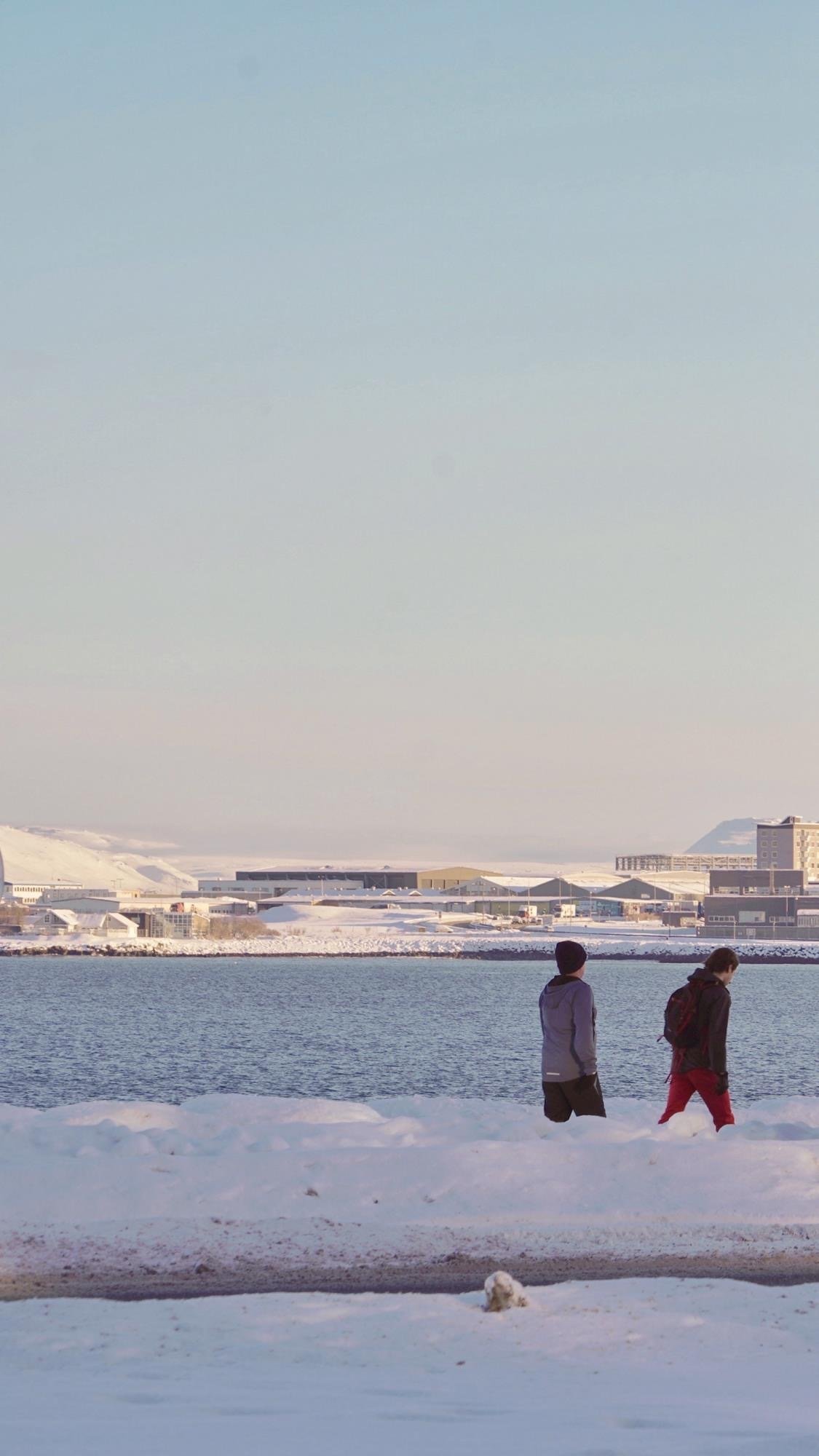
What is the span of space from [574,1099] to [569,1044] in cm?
47

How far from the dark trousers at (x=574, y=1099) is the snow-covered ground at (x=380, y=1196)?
16.8 inches

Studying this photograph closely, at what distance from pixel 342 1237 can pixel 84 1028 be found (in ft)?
151

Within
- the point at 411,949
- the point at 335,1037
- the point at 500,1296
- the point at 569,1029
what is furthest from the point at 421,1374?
the point at 411,949

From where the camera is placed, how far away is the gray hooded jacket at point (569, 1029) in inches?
495

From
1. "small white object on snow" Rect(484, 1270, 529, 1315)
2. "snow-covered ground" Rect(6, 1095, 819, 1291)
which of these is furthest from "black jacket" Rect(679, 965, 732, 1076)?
"small white object on snow" Rect(484, 1270, 529, 1315)

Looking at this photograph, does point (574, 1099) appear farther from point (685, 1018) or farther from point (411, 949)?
point (411, 949)

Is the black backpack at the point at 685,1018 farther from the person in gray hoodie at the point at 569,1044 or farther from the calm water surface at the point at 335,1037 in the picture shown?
the calm water surface at the point at 335,1037

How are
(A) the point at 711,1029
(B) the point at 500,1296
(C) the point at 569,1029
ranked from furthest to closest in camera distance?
(A) the point at 711,1029
(C) the point at 569,1029
(B) the point at 500,1296

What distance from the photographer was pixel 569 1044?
41.6 ft

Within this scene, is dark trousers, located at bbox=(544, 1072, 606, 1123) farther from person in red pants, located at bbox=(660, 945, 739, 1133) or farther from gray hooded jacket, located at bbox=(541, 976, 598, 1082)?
person in red pants, located at bbox=(660, 945, 739, 1133)

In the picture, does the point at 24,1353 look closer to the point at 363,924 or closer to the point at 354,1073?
the point at 354,1073

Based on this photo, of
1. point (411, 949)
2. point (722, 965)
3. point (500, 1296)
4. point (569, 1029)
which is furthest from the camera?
point (411, 949)

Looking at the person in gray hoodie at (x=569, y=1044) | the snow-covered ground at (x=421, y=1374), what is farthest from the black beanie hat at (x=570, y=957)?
the snow-covered ground at (x=421, y=1374)

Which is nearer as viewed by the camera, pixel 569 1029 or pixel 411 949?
pixel 569 1029
